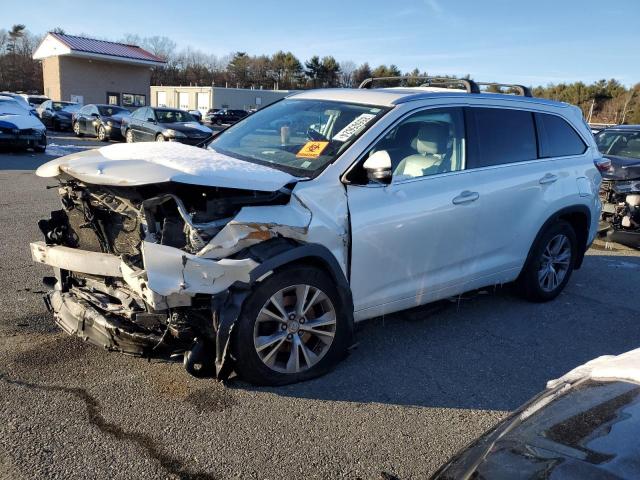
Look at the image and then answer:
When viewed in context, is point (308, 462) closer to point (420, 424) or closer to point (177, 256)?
point (420, 424)

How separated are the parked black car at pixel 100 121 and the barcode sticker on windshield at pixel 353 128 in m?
20.6

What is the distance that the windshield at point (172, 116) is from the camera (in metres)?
19.4

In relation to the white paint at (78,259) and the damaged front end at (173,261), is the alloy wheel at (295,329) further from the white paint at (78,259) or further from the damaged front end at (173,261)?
the white paint at (78,259)

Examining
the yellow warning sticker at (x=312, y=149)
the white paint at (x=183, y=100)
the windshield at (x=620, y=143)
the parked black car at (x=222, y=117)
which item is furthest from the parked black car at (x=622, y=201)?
the white paint at (x=183, y=100)

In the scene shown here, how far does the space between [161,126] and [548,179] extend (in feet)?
51.8

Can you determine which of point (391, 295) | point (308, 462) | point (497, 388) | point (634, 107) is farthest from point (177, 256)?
point (634, 107)

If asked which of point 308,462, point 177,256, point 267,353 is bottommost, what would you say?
point 308,462

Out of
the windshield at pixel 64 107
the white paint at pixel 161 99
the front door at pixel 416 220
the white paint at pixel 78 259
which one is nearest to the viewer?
the white paint at pixel 78 259

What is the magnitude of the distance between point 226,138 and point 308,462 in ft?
9.51

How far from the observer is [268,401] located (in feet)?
11.1

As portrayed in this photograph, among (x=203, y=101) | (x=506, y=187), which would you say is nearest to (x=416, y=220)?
(x=506, y=187)

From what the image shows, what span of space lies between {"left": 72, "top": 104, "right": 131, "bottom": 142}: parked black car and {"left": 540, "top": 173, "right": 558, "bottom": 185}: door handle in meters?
20.6

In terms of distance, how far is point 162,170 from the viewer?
3227 mm

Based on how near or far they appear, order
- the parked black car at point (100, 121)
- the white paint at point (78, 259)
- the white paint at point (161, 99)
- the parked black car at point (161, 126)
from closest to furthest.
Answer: the white paint at point (78, 259) < the parked black car at point (161, 126) < the parked black car at point (100, 121) < the white paint at point (161, 99)
